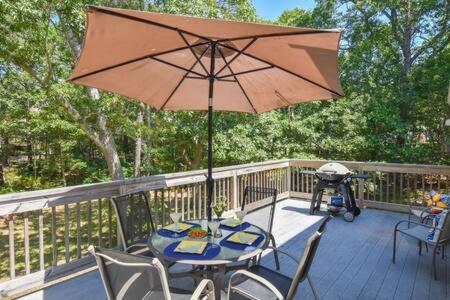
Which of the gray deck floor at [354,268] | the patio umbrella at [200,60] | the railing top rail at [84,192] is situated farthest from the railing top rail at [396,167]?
the patio umbrella at [200,60]

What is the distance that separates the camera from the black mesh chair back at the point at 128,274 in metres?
1.59

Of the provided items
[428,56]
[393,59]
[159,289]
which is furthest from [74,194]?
[428,56]

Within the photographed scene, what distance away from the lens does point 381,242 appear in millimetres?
4316

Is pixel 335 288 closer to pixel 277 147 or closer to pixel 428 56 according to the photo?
pixel 277 147

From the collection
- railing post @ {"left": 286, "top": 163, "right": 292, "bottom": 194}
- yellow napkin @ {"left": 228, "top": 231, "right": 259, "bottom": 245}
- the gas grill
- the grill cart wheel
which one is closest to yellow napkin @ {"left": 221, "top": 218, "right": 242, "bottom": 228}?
yellow napkin @ {"left": 228, "top": 231, "right": 259, "bottom": 245}

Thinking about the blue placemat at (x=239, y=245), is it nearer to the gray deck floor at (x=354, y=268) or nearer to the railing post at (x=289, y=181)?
the gray deck floor at (x=354, y=268)

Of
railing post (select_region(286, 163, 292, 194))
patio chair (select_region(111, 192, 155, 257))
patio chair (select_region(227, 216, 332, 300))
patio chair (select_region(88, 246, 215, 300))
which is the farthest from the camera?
railing post (select_region(286, 163, 292, 194))

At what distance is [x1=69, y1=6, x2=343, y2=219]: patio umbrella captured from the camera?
5.75 feet

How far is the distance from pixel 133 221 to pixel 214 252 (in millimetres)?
1223

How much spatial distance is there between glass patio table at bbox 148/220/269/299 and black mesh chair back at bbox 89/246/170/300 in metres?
0.37

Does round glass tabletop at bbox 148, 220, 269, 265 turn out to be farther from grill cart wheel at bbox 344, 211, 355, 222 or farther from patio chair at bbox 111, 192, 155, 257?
grill cart wheel at bbox 344, 211, 355, 222

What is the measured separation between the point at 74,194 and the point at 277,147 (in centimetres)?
740

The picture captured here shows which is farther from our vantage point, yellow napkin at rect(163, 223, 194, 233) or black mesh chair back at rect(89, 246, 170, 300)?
yellow napkin at rect(163, 223, 194, 233)

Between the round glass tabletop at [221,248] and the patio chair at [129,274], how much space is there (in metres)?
0.30
